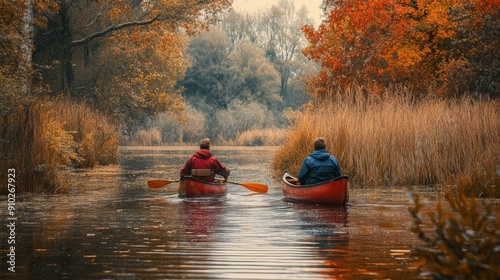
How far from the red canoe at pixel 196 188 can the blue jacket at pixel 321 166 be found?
262 centimetres

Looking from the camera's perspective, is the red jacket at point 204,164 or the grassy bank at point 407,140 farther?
the red jacket at point 204,164

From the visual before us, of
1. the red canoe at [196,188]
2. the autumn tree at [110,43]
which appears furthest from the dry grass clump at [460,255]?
the autumn tree at [110,43]

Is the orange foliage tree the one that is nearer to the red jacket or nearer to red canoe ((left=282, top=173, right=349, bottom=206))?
the red jacket

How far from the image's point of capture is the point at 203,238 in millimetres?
11258

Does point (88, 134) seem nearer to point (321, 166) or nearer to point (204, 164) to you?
point (204, 164)

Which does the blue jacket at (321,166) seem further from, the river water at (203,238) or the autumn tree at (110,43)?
the autumn tree at (110,43)

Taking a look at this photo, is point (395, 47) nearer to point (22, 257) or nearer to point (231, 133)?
point (22, 257)

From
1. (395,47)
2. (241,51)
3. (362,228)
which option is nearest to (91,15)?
(395,47)

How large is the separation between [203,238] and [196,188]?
7.17 meters

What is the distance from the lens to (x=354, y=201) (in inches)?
659

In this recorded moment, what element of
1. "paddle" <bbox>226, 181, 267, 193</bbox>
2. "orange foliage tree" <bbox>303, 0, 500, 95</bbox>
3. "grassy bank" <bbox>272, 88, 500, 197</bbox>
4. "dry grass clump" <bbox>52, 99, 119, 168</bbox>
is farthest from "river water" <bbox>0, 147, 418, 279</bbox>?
"orange foliage tree" <bbox>303, 0, 500, 95</bbox>

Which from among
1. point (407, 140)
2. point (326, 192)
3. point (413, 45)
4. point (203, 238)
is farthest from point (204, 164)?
point (413, 45)

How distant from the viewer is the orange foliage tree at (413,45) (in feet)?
88.8

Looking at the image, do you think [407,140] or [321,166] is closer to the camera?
[321,166]
